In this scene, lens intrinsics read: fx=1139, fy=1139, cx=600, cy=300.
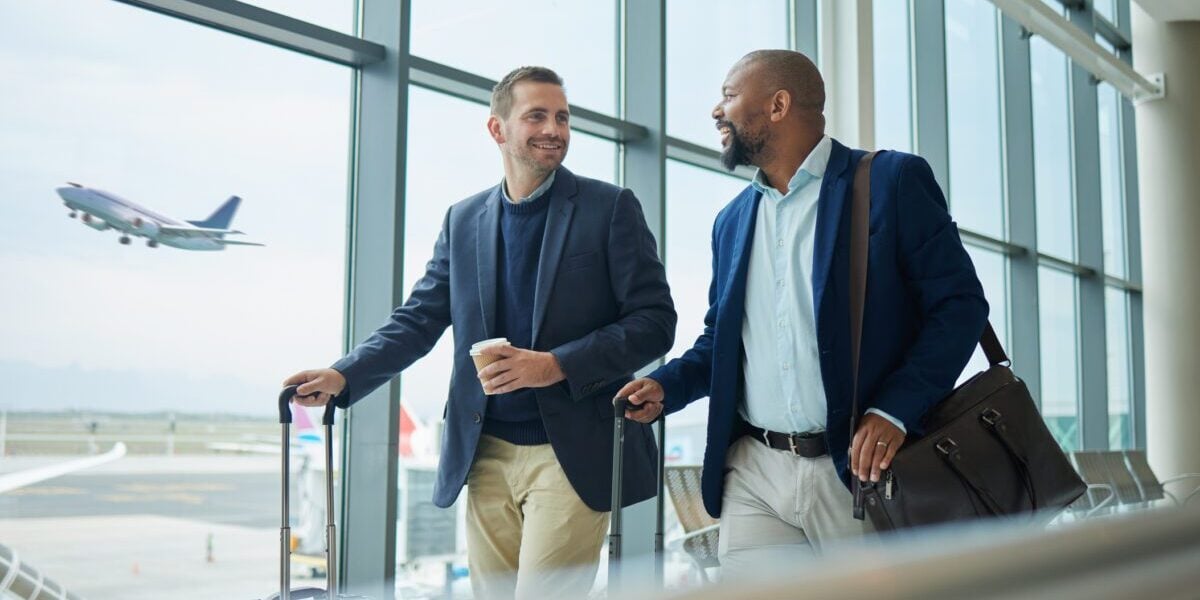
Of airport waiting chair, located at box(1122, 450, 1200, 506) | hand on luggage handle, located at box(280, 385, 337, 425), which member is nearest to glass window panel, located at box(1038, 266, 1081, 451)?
airport waiting chair, located at box(1122, 450, 1200, 506)

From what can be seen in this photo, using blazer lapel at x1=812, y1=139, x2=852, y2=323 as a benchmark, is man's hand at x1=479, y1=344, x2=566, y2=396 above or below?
below

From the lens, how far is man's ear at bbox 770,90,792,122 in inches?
95.3

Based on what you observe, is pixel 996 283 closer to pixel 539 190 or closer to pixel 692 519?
pixel 692 519

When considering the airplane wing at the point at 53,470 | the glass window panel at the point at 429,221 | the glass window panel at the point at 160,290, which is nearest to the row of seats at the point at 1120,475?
the glass window panel at the point at 429,221

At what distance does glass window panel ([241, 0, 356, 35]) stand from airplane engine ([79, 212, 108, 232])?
36.9 inches

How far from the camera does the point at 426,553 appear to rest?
14.3 feet

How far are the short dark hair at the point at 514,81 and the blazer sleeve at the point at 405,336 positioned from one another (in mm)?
315

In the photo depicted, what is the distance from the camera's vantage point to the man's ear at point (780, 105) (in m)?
2.42

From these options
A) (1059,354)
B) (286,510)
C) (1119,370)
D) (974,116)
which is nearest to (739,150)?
(286,510)

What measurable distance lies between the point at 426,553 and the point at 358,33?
77.3 inches

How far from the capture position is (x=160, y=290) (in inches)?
144

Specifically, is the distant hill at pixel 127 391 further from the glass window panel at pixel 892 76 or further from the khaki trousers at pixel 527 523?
the glass window panel at pixel 892 76

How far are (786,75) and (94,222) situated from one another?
2.22 metres

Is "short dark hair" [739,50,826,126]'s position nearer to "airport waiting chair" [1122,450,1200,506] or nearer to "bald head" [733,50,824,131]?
"bald head" [733,50,824,131]
